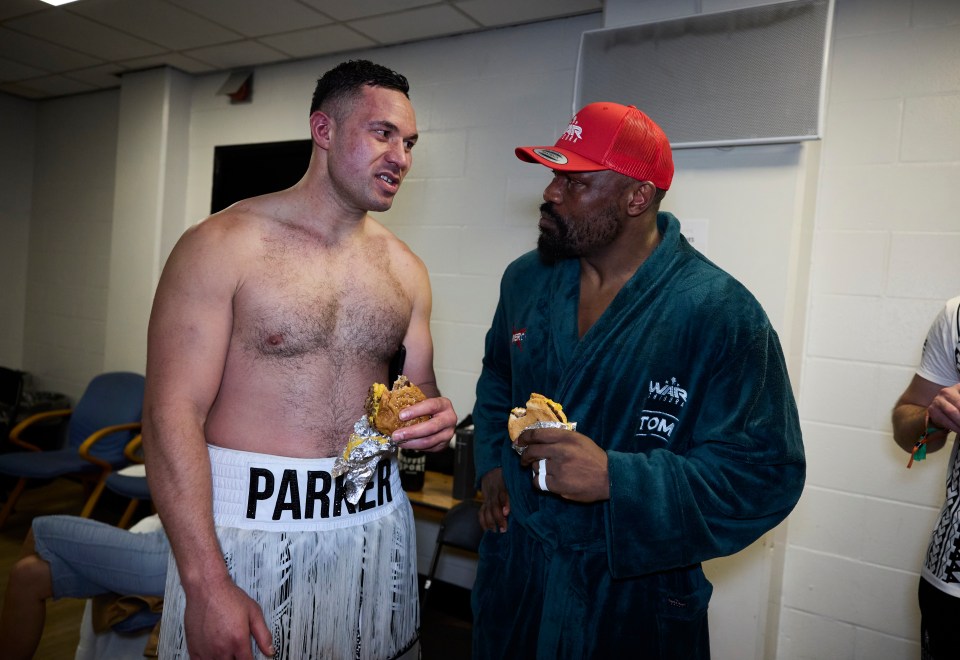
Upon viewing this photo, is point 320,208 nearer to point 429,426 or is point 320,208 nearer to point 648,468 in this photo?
point 429,426

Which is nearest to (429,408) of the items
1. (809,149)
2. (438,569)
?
(809,149)

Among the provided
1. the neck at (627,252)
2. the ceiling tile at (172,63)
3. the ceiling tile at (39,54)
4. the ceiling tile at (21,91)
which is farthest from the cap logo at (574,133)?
the ceiling tile at (21,91)

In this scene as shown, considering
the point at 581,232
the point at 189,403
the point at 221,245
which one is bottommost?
the point at 189,403

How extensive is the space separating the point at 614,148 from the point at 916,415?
1.21 metres

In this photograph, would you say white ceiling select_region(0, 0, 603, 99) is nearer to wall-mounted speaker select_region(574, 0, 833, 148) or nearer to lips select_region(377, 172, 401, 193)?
wall-mounted speaker select_region(574, 0, 833, 148)

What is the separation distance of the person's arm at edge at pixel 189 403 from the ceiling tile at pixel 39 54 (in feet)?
12.8

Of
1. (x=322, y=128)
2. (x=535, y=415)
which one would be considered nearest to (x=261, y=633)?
(x=535, y=415)

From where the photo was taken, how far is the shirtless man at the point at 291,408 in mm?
1453

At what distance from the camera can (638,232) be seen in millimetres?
1604


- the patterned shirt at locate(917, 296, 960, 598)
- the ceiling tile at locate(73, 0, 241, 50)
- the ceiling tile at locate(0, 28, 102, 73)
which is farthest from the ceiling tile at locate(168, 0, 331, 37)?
the patterned shirt at locate(917, 296, 960, 598)

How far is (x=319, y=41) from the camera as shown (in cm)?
383

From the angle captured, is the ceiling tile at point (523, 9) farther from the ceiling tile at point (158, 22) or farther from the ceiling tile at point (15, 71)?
the ceiling tile at point (15, 71)

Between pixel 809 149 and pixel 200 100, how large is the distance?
4.14 m

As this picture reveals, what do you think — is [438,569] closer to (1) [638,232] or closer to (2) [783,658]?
(2) [783,658]
